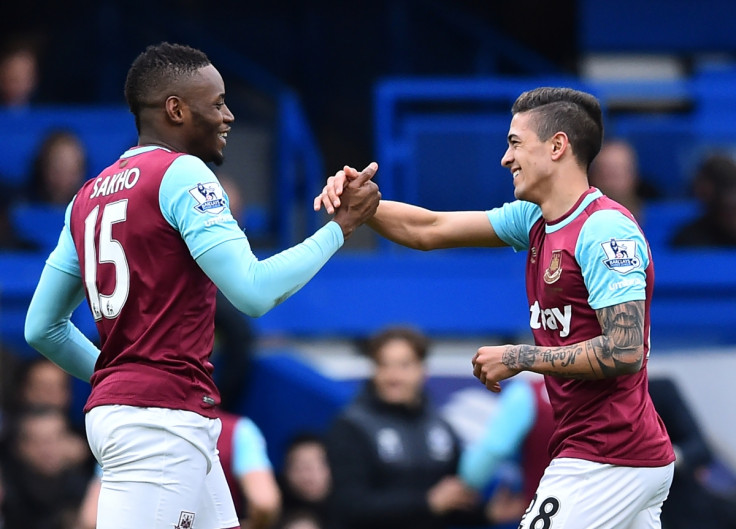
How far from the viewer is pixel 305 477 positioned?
26.3 feet

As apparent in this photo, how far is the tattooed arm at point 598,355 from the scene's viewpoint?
4.34 metres

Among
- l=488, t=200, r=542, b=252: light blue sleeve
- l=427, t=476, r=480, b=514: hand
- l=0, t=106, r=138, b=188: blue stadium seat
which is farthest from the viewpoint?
l=0, t=106, r=138, b=188: blue stadium seat

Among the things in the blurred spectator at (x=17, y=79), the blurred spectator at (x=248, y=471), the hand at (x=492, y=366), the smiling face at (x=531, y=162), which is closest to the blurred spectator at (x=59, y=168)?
the blurred spectator at (x=17, y=79)

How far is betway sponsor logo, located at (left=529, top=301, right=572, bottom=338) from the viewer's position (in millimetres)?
4551

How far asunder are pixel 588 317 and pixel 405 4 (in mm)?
9062

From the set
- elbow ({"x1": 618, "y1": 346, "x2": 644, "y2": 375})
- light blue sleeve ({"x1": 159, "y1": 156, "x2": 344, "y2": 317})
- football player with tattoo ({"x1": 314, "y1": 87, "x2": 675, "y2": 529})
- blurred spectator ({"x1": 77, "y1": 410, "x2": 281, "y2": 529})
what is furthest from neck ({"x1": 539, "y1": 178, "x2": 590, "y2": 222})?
blurred spectator ({"x1": 77, "y1": 410, "x2": 281, "y2": 529})

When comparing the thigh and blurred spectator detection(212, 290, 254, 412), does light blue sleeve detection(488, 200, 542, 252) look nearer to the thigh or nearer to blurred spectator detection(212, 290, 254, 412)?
the thigh

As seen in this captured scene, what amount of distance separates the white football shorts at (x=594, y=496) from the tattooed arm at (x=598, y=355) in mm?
349

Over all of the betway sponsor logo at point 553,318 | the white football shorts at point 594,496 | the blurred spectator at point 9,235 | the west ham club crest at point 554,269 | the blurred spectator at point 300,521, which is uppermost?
the blurred spectator at point 9,235

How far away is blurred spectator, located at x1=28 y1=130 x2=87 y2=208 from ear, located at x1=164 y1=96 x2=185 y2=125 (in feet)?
17.1

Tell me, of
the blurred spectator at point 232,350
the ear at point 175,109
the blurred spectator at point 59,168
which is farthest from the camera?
the blurred spectator at point 59,168

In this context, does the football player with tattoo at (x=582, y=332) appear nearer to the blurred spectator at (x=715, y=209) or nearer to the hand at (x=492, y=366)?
the hand at (x=492, y=366)

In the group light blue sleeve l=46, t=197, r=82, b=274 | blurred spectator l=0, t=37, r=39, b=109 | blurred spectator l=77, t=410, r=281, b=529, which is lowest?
blurred spectator l=77, t=410, r=281, b=529

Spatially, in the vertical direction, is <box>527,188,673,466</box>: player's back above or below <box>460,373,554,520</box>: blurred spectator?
above
